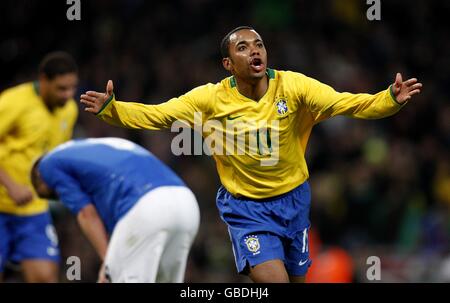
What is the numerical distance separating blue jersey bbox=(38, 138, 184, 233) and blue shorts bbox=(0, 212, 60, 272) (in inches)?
47.2

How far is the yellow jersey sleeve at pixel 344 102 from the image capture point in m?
6.57

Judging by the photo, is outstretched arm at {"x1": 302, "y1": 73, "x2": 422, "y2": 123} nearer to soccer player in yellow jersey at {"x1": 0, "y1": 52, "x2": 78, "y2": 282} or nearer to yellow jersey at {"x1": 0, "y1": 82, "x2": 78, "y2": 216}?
soccer player in yellow jersey at {"x1": 0, "y1": 52, "x2": 78, "y2": 282}

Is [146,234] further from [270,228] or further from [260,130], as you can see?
[260,130]

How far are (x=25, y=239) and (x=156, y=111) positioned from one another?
2800 mm

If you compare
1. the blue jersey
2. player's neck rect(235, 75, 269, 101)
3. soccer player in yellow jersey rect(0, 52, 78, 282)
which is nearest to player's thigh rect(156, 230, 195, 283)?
the blue jersey

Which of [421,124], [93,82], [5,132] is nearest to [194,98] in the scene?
[5,132]

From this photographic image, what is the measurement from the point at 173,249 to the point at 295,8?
7.04m

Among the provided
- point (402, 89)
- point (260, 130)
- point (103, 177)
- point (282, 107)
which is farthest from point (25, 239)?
point (402, 89)

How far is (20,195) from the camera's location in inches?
334

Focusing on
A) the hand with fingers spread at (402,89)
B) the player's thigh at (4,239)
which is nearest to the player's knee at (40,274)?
the player's thigh at (4,239)

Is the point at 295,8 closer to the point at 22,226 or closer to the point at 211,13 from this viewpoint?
the point at 211,13

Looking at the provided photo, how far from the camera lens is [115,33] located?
1455cm

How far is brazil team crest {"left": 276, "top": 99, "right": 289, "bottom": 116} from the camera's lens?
6.88 metres

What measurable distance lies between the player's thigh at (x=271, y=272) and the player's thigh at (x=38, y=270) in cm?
278
